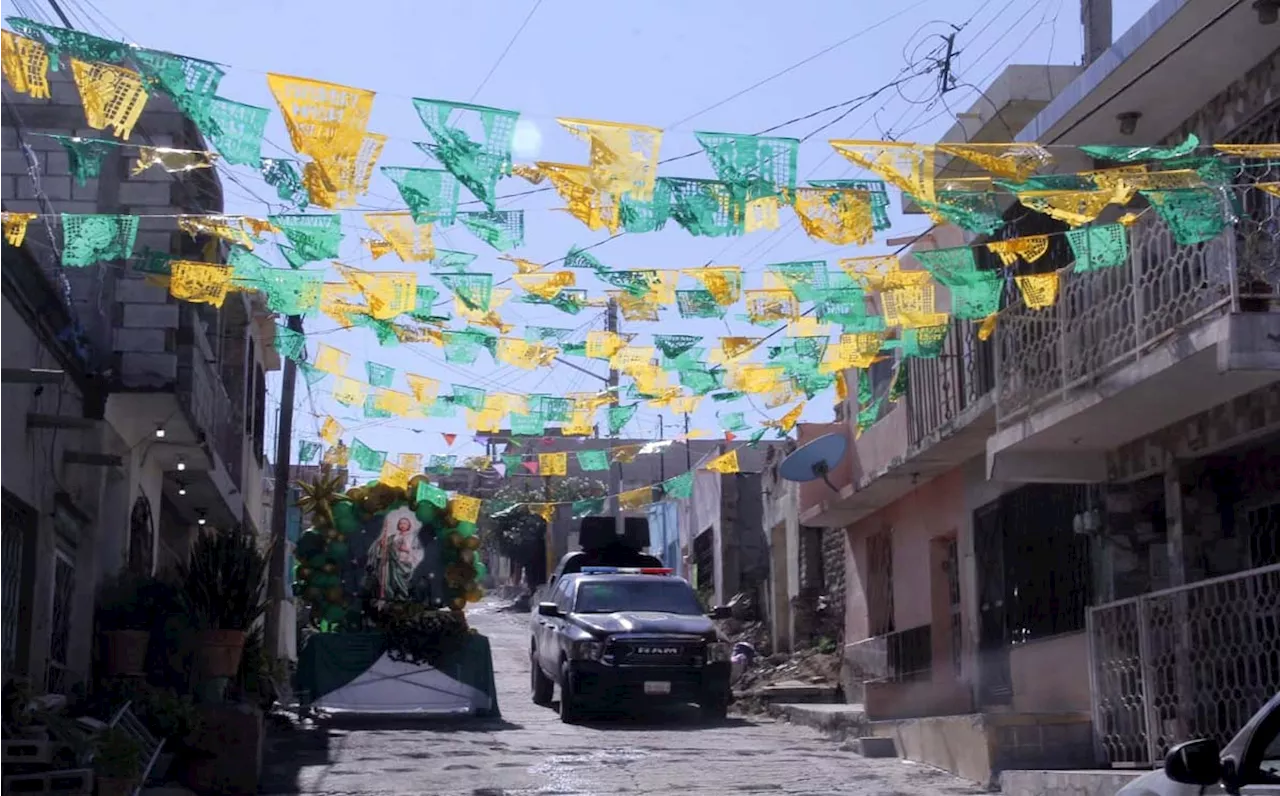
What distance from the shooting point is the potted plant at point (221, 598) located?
13883mm

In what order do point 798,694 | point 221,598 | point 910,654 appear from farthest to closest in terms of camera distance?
point 798,694 → point 910,654 → point 221,598

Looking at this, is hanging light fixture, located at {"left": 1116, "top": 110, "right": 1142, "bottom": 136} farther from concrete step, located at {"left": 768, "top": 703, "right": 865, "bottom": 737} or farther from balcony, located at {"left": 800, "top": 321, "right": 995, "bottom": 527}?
concrete step, located at {"left": 768, "top": 703, "right": 865, "bottom": 737}

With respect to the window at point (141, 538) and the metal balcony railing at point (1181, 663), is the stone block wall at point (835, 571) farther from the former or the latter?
the metal balcony railing at point (1181, 663)

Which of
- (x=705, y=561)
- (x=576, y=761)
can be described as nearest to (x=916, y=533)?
(x=576, y=761)

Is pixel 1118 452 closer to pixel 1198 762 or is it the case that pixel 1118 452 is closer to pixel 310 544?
pixel 1198 762

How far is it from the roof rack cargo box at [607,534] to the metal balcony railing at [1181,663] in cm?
1421

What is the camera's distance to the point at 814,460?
67.8ft

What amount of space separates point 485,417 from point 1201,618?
8491mm

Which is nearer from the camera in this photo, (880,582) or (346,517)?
(346,517)

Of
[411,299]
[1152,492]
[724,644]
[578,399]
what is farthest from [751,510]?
[411,299]

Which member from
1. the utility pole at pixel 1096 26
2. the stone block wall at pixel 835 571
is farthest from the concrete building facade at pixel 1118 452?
the stone block wall at pixel 835 571

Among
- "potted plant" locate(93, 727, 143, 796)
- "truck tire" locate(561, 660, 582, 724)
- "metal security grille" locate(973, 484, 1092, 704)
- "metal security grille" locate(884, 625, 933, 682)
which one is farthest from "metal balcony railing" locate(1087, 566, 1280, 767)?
"truck tire" locate(561, 660, 582, 724)

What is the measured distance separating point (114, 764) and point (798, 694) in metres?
13.0

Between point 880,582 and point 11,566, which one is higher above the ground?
point 880,582
